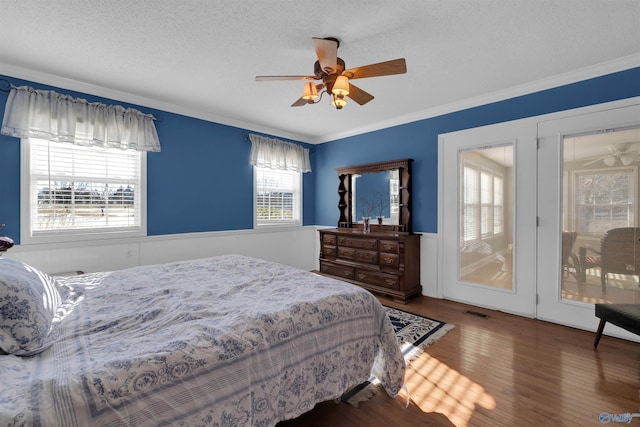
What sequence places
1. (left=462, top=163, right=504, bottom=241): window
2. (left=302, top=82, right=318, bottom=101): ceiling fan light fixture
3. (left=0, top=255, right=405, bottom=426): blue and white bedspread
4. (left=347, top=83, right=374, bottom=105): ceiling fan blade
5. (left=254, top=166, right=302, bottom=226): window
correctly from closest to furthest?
(left=0, top=255, right=405, bottom=426): blue and white bedspread, (left=302, top=82, right=318, bottom=101): ceiling fan light fixture, (left=347, top=83, right=374, bottom=105): ceiling fan blade, (left=462, top=163, right=504, bottom=241): window, (left=254, top=166, right=302, bottom=226): window

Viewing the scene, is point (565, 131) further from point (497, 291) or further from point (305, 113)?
point (305, 113)

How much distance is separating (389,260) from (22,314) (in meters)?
3.38

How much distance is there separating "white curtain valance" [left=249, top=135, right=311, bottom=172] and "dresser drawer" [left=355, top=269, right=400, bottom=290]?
6.91ft

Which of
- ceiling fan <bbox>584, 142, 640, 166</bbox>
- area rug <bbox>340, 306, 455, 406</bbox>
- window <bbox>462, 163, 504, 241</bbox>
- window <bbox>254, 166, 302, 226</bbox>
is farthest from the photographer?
window <bbox>254, 166, 302, 226</bbox>

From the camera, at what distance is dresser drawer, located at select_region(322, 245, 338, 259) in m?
4.46

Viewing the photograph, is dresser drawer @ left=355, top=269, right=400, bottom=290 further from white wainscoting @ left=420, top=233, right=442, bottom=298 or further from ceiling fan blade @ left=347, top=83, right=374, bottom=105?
ceiling fan blade @ left=347, top=83, right=374, bottom=105

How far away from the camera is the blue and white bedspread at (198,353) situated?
915 mm

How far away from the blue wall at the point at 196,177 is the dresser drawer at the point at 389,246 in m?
2.05

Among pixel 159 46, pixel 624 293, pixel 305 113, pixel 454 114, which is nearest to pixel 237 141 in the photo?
pixel 305 113

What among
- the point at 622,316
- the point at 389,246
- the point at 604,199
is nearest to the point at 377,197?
the point at 389,246

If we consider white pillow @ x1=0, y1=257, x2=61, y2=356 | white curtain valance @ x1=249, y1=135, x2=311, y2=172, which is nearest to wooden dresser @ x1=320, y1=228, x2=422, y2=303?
white curtain valance @ x1=249, y1=135, x2=311, y2=172

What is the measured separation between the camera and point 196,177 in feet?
12.8

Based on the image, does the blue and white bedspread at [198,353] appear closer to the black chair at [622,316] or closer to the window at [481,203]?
the black chair at [622,316]

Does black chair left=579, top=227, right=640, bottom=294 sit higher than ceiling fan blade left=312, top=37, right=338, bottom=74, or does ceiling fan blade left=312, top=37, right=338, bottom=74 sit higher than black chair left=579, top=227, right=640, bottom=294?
ceiling fan blade left=312, top=37, right=338, bottom=74
